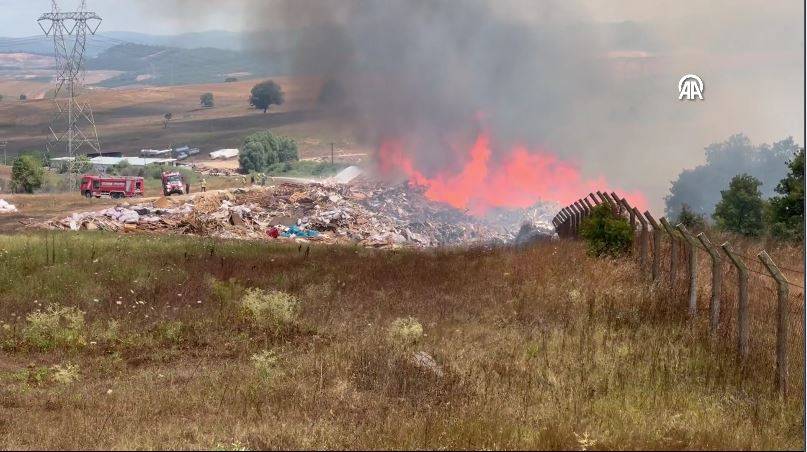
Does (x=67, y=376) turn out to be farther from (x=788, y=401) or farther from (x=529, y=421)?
(x=788, y=401)

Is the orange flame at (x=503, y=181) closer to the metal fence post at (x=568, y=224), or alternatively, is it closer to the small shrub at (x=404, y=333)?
the metal fence post at (x=568, y=224)

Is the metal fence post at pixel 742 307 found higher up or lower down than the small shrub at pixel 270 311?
higher up

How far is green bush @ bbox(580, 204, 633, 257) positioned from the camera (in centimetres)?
2138

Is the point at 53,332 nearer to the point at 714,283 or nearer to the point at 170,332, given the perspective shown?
the point at 170,332

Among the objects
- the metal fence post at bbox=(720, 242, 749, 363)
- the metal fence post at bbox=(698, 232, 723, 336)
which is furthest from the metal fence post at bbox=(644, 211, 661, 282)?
the metal fence post at bbox=(720, 242, 749, 363)

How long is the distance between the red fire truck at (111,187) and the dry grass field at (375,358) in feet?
120

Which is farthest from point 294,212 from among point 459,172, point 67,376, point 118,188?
point 67,376

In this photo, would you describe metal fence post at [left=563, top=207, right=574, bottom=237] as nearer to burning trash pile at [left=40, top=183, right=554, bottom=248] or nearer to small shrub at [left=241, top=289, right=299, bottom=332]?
burning trash pile at [left=40, top=183, right=554, bottom=248]

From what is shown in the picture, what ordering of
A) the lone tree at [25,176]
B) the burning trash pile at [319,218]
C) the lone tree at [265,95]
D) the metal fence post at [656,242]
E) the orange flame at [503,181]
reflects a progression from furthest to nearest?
the lone tree at [265,95], the lone tree at [25,176], the orange flame at [503,181], the burning trash pile at [319,218], the metal fence post at [656,242]

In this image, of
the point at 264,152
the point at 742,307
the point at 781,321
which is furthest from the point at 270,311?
the point at 264,152

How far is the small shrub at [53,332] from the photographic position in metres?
15.4

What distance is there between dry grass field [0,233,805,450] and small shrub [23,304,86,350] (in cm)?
3

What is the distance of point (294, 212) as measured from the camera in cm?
4747

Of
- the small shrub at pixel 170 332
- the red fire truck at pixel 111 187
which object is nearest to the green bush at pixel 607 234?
the small shrub at pixel 170 332
